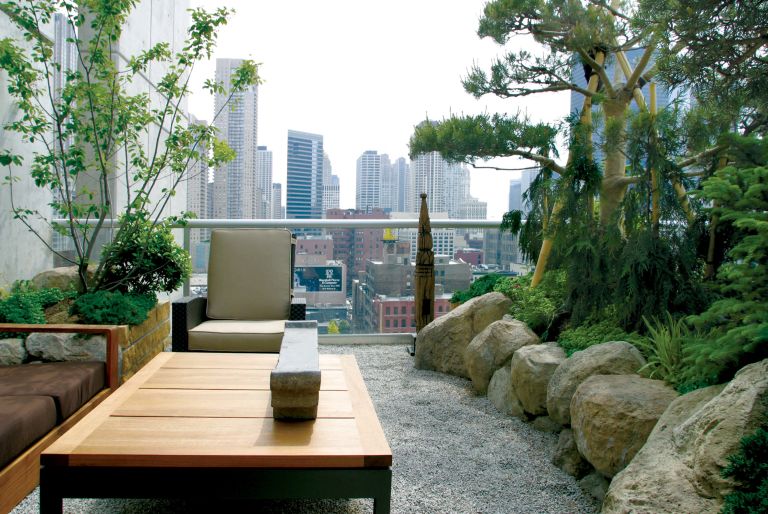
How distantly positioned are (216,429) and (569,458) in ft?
5.01

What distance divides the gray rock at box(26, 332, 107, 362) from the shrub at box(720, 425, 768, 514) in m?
2.59

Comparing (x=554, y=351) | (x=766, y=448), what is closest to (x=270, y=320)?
(x=554, y=351)

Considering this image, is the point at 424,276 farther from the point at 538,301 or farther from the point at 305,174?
the point at 305,174

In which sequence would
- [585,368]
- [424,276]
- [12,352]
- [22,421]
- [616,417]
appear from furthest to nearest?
[424,276]
[12,352]
[585,368]
[616,417]
[22,421]

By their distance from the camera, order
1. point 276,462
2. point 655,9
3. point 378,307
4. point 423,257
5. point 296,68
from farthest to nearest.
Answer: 1. point 296,68
2. point 378,307
3. point 423,257
4. point 655,9
5. point 276,462

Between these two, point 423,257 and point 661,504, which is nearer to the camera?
point 661,504

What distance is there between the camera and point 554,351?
333 centimetres

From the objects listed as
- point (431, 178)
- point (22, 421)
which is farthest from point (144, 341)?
point (431, 178)

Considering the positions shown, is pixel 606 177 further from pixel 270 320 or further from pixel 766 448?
pixel 766 448

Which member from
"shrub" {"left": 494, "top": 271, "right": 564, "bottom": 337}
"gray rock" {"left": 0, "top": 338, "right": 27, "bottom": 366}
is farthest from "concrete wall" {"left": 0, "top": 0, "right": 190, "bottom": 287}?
"shrub" {"left": 494, "top": 271, "right": 564, "bottom": 337}

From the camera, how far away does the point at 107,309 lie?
3465 millimetres

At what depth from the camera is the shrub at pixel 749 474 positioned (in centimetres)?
151

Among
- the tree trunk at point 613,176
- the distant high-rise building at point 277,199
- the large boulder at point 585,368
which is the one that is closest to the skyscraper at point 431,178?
the distant high-rise building at point 277,199

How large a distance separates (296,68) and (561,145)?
3.81 m
